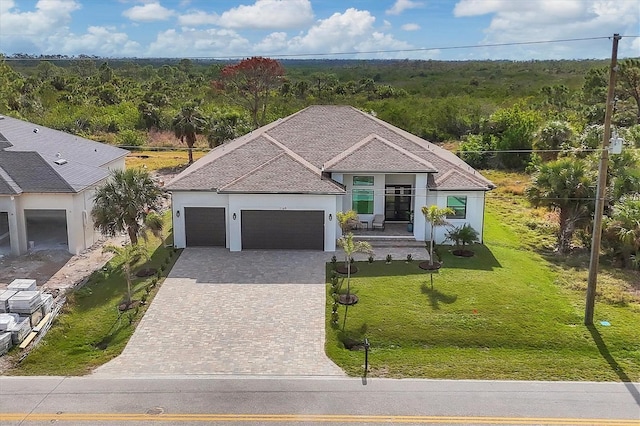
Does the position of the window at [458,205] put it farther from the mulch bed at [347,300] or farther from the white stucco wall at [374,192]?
the mulch bed at [347,300]

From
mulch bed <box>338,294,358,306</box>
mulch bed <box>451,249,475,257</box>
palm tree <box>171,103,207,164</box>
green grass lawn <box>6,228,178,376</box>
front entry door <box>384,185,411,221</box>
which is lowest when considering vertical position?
green grass lawn <box>6,228,178,376</box>

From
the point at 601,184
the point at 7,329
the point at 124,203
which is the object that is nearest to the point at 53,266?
the point at 124,203

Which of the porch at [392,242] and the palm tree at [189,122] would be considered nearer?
the porch at [392,242]

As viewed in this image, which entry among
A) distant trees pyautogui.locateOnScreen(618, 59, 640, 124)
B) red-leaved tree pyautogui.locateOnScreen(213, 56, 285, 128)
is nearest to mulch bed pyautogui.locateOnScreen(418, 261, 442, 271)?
distant trees pyautogui.locateOnScreen(618, 59, 640, 124)

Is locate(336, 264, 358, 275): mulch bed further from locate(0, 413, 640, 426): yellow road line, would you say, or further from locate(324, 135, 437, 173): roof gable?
locate(0, 413, 640, 426): yellow road line

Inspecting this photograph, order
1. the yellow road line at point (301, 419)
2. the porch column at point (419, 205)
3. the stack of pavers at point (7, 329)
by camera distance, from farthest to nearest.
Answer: the porch column at point (419, 205) < the stack of pavers at point (7, 329) < the yellow road line at point (301, 419)

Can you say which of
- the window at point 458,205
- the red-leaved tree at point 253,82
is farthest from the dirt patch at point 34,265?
the red-leaved tree at point 253,82

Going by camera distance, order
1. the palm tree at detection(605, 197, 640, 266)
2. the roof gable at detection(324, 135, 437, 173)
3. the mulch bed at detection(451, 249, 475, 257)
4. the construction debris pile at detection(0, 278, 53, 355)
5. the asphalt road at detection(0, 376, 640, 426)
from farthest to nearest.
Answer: the roof gable at detection(324, 135, 437, 173), the mulch bed at detection(451, 249, 475, 257), the palm tree at detection(605, 197, 640, 266), the construction debris pile at detection(0, 278, 53, 355), the asphalt road at detection(0, 376, 640, 426)

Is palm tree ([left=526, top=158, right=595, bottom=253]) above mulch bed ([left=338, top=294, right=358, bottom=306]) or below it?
above
